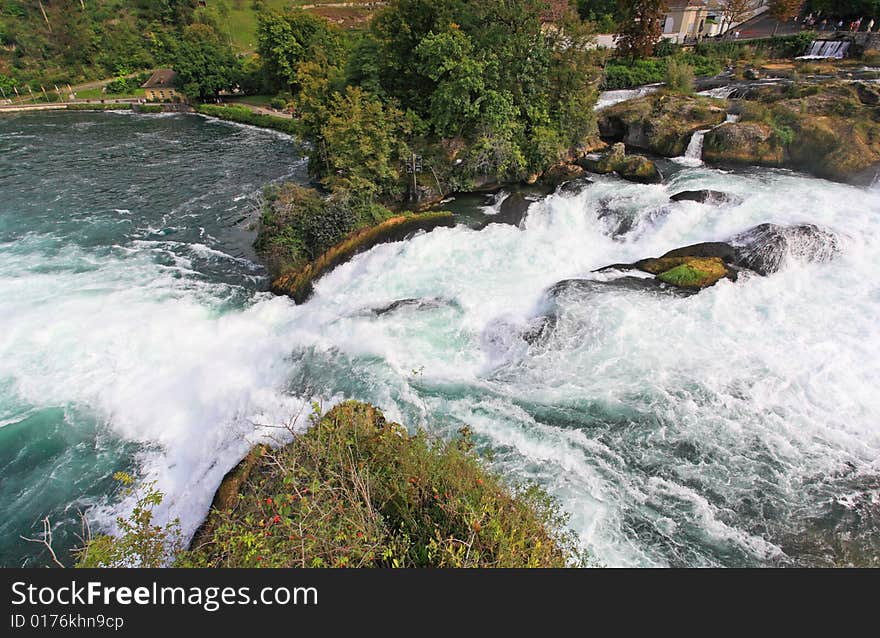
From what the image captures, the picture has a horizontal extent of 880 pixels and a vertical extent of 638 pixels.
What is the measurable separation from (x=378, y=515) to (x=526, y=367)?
22.6ft

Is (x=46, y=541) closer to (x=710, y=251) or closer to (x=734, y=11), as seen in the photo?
(x=710, y=251)

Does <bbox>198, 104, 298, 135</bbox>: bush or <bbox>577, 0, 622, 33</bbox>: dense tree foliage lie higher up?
<bbox>577, 0, 622, 33</bbox>: dense tree foliage

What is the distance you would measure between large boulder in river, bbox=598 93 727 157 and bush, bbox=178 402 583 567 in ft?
76.8

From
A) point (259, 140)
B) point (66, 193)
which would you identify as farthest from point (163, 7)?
point (66, 193)

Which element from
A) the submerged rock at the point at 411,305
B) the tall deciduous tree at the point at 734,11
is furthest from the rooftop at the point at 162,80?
the tall deciduous tree at the point at 734,11

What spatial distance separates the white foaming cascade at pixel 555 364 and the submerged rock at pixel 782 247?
1.47ft

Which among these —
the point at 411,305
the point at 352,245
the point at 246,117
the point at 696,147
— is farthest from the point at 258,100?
the point at 411,305

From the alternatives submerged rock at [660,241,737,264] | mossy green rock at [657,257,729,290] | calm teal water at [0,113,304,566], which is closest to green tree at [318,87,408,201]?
calm teal water at [0,113,304,566]

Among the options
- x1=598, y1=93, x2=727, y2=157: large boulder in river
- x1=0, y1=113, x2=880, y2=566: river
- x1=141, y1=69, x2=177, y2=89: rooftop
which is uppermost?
x1=141, y1=69, x2=177, y2=89: rooftop

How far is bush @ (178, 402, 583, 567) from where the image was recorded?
552 centimetres

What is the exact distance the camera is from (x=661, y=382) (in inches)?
450

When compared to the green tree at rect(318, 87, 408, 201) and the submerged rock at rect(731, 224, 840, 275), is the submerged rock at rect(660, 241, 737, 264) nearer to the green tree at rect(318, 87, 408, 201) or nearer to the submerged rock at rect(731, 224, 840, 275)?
the submerged rock at rect(731, 224, 840, 275)

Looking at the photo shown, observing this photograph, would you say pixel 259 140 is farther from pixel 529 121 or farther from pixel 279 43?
pixel 529 121

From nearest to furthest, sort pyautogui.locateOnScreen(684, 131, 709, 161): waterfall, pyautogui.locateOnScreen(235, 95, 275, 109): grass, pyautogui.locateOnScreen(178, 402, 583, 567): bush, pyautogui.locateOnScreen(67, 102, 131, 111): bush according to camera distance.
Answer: pyautogui.locateOnScreen(178, 402, 583, 567): bush
pyautogui.locateOnScreen(684, 131, 709, 161): waterfall
pyautogui.locateOnScreen(235, 95, 275, 109): grass
pyautogui.locateOnScreen(67, 102, 131, 111): bush
